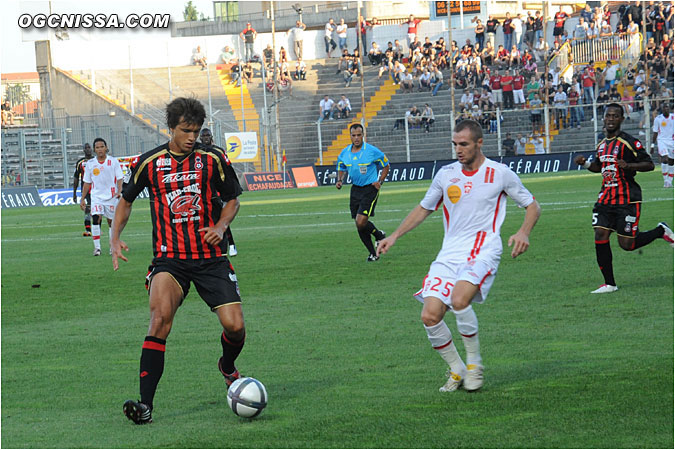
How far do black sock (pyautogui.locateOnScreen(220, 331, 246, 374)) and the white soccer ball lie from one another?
0.48 meters

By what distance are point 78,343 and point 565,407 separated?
5.16 m

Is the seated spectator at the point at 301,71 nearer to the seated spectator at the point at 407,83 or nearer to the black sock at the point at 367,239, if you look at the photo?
the seated spectator at the point at 407,83

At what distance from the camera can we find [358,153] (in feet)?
56.8

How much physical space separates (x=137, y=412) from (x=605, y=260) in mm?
6648

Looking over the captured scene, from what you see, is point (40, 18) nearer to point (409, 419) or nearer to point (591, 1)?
point (591, 1)

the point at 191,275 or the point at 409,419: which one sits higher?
the point at 191,275

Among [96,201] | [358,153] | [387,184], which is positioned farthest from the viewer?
[387,184]

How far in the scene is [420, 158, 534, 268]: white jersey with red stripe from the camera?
7668 mm

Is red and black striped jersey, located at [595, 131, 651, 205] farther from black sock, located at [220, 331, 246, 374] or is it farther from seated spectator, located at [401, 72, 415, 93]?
seated spectator, located at [401, 72, 415, 93]

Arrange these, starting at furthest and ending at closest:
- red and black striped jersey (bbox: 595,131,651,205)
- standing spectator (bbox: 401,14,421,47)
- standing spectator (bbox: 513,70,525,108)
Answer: standing spectator (bbox: 401,14,421,47) < standing spectator (bbox: 513,70,525,108) < red and black striped jersey (bbox: 595,131,651,205)

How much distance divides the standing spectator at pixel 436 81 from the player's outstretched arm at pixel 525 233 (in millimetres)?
44982

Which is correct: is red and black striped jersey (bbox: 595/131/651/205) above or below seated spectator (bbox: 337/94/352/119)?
above

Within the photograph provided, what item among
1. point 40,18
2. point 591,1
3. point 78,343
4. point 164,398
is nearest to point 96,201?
point 78,343

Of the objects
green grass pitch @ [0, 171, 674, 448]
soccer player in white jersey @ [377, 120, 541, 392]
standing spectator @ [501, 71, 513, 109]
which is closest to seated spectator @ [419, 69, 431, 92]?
standing spectator @ [501, 71, 513, 109]
